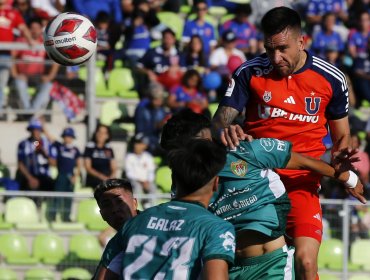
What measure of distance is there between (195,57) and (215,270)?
12316 millimetres

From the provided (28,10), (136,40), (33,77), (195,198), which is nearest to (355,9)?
(136,40)

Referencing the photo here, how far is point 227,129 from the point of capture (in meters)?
6.30

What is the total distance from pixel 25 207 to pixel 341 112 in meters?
6.27

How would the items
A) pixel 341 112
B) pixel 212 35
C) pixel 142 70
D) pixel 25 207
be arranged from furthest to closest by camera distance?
pixel 212 35
pixel 142 70
pixel 25 207
pixel 341 112

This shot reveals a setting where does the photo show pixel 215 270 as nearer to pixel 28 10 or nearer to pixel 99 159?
pixel 99 159

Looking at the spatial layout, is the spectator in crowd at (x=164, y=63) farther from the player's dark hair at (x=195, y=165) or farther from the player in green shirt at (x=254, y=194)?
the player's dark hair at (x=195, y=165)

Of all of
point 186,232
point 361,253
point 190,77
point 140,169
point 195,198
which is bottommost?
point 361,253

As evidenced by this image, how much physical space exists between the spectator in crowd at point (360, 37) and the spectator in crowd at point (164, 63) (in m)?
3.41

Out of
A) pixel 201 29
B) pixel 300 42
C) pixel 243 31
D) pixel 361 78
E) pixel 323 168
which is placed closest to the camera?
pixel 323 168

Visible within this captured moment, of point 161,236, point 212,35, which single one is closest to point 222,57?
point 212,35

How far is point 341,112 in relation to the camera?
743 centimetres

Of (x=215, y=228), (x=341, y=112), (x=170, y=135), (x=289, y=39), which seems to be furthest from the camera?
(x=341, y=112)

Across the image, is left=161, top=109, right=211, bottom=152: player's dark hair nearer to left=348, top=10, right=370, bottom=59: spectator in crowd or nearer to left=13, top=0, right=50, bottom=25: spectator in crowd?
left=13, top=0, right=50, bottom=25: spectator in crowd

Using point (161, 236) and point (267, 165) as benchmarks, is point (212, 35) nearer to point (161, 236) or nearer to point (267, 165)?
point (267, 165)
